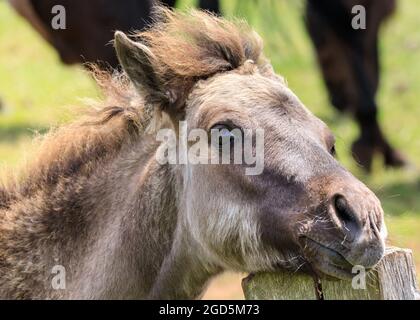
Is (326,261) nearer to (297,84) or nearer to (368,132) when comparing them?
(368,132)

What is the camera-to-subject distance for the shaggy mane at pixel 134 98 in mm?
4152

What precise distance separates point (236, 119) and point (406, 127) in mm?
8483

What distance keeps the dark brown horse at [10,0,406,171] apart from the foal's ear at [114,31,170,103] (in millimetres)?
4274

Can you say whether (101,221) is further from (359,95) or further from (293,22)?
(293,22)

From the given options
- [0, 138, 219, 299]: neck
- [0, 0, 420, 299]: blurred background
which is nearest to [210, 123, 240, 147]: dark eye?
[0, 138, 219, 299]: neck

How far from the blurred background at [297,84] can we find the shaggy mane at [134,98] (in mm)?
3742

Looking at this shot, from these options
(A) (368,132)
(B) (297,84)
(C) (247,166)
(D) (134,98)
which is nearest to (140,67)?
(D) (134,98)

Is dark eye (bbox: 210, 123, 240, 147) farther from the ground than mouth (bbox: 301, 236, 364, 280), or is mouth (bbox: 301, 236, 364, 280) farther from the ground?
dark eye (bbox: 210, 123, 240, 147)

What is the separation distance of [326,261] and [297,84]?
9.82 metres

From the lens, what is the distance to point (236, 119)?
3.86m

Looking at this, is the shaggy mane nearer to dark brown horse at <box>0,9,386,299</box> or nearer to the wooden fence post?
dark brown horse at <box>0,9,386,299</box>

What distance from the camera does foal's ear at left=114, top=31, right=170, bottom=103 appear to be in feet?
13.1

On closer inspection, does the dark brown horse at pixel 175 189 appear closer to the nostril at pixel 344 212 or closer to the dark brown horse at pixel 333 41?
the nostril at pixel 344 212

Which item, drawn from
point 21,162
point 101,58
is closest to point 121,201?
point 21,162
